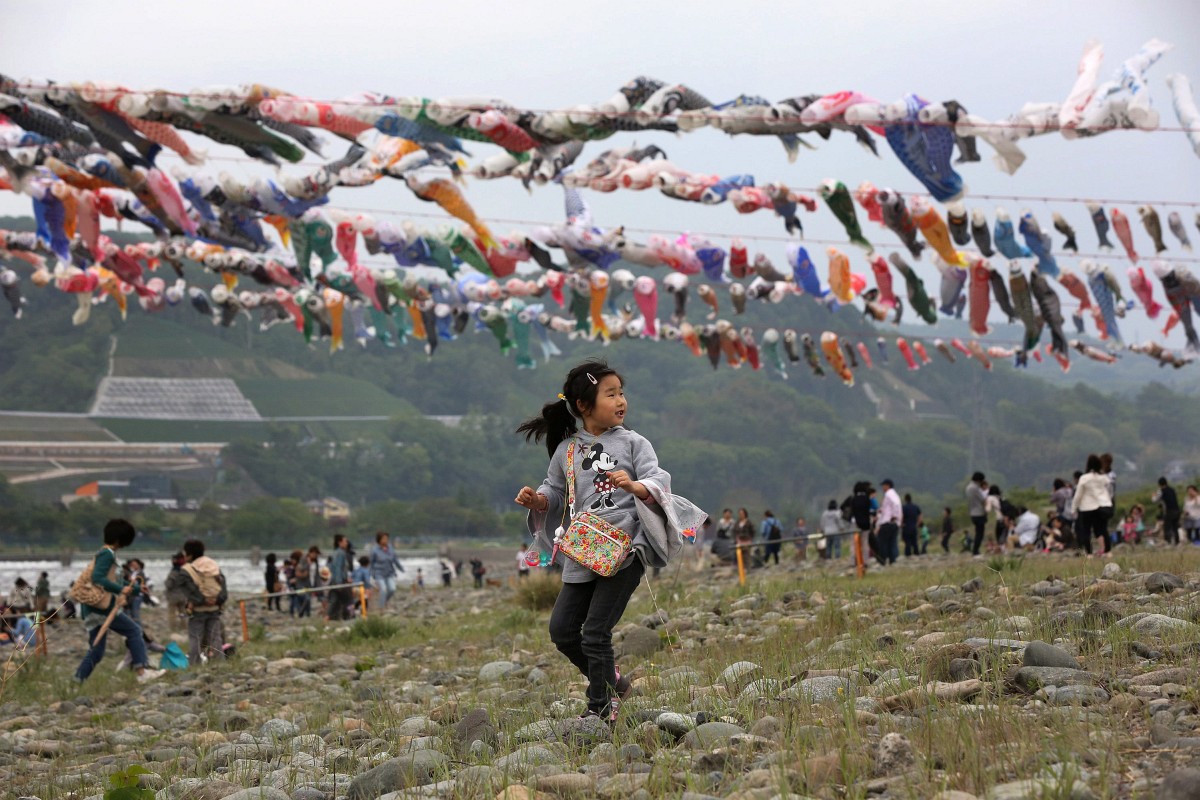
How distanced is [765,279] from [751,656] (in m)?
15.5

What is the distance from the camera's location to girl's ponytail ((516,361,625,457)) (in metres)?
5.03

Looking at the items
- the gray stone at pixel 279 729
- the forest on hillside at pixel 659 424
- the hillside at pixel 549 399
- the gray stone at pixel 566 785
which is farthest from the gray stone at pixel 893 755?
the hillside at pixel 549 399

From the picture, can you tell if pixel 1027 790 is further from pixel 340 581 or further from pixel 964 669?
pixel 340 581

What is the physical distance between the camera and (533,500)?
499cm

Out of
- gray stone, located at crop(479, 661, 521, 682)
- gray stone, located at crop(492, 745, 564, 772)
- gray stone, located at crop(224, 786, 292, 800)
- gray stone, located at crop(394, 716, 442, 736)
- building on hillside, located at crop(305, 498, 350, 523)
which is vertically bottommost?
building on hillside, located at crop(305, 498, 350, 523)

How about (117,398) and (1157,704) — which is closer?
(1157,704)

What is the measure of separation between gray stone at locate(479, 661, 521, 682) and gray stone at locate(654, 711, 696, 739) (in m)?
3.46

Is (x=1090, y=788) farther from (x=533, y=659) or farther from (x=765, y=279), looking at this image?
(x=765, y=279)

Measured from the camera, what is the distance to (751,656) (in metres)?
6.51

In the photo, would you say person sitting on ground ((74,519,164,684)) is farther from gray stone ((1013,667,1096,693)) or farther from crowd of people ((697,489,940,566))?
gray stone ((1013,667,1096,693))

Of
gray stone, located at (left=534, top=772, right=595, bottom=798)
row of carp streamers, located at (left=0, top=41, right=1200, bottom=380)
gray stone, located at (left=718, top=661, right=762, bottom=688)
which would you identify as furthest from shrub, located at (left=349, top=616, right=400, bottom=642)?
gray stone, located at (left=534, top=772, right=595, bottom=798)

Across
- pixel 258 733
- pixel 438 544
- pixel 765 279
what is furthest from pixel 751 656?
pixel 438 544

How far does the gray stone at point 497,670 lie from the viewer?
7.88 meters

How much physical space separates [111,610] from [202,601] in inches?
53.2
